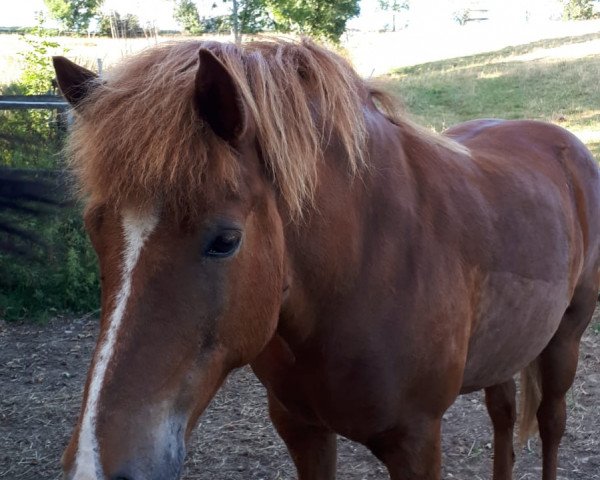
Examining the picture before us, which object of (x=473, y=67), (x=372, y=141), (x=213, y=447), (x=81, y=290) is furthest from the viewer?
(x=473, y=67)

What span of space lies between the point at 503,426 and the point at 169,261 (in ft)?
7.75

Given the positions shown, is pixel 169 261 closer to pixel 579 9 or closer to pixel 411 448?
pixel 411 448

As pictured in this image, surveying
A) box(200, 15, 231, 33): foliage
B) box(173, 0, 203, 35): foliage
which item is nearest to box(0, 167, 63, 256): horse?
box(200, 15, 231, 33): foliage

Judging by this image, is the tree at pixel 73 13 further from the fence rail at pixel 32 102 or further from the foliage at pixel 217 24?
the fence rail at pixel 32 102

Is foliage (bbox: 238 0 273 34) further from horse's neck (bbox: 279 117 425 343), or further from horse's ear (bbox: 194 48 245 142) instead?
horse's ear (bbox: 194 48 245 142)

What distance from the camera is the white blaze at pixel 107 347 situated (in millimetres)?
1146

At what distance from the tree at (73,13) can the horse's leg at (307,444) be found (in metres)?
28.9

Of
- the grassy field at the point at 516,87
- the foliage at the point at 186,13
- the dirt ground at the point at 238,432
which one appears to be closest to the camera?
the dirt ground at the point at 238,432

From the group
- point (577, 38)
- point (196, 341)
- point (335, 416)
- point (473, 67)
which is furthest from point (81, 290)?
point (577, 38)

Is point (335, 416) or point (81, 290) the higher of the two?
point (335, 416)

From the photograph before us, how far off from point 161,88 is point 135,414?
2.22 ft

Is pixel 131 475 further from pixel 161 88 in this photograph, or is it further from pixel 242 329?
pixel 161 88

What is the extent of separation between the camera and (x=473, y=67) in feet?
60.5

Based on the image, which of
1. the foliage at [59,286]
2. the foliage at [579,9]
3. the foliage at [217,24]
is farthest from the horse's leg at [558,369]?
the foliage at [579,9]
